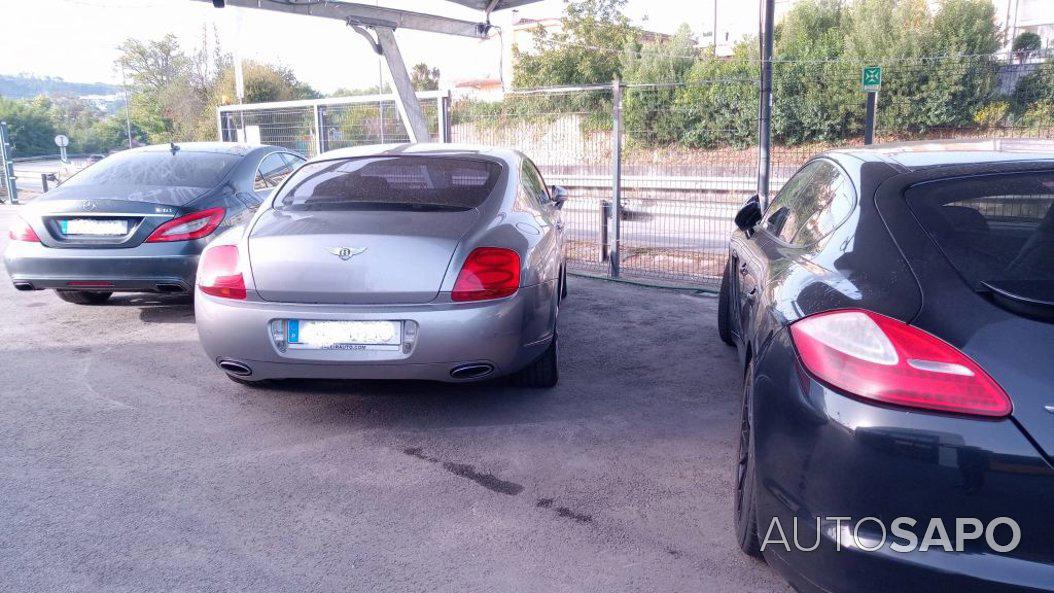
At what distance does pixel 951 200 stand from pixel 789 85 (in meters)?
8.13

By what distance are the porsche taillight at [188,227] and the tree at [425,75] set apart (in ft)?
186

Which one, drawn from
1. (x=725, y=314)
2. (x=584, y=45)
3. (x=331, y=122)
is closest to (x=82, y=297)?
(x=725, y=314)

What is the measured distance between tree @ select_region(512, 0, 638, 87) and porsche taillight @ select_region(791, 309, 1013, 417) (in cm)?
4005

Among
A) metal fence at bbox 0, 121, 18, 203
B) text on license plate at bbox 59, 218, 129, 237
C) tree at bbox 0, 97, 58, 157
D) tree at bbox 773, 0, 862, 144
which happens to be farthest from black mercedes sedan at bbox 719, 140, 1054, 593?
tree at bbox 0, 97, 58, 157

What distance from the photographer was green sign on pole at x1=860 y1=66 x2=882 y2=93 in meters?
7.34

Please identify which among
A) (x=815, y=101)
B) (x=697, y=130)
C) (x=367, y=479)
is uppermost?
(x=815, y=101)

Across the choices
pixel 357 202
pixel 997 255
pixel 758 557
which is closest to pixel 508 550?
pixel 758 557

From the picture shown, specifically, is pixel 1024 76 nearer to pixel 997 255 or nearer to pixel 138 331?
pixel 997 255

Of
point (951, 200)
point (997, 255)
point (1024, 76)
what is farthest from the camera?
point (1024, 76)

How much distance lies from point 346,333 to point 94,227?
329cm

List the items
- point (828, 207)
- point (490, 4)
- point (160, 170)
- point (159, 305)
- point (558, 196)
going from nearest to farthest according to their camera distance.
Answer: point (828, 207) < point (558, 196) < point (160, 170) < point (159, 305) < point (490, 4)

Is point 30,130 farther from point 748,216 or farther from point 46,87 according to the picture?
point 748,216

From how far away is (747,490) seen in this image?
2.66 m

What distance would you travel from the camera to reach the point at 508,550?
2.87 metres
